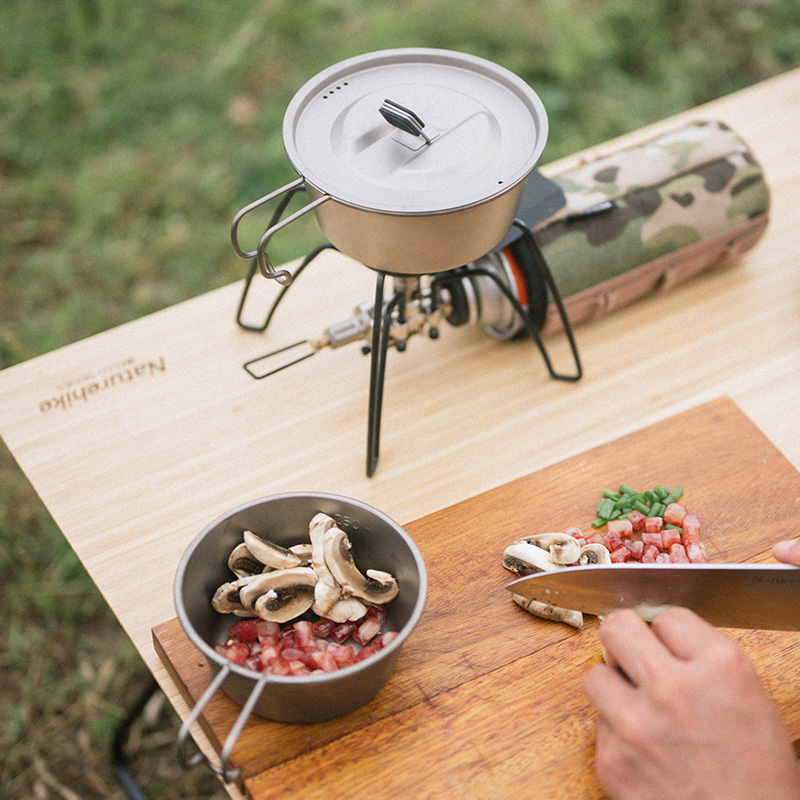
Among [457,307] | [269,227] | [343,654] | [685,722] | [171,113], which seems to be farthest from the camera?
[171,113]

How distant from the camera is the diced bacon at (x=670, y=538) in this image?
1.01 metres

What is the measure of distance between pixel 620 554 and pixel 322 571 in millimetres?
343

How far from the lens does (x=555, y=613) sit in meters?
0.95

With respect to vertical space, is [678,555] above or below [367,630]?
below

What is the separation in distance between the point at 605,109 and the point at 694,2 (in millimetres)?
562

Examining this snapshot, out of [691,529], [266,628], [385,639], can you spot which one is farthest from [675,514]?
[266,628]

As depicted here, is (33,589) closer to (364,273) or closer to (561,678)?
(364,273)

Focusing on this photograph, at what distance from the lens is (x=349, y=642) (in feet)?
3.06

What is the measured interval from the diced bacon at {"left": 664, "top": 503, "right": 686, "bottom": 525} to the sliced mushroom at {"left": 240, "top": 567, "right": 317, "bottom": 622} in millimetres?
425

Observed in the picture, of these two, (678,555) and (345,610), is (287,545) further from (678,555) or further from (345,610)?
(678,555)

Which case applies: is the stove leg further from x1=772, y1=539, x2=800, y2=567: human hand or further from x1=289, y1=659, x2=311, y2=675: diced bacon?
x1=772, y1=539, x2=800, y2=567: human hand

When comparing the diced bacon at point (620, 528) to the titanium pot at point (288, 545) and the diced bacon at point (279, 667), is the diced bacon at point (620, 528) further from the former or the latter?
the diced bacon at point (279, 667)

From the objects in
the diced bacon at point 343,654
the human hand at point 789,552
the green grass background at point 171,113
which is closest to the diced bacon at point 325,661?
Answer: the diced bacon at point 343,654

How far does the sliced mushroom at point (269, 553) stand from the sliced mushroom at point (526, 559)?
0.80 ft
